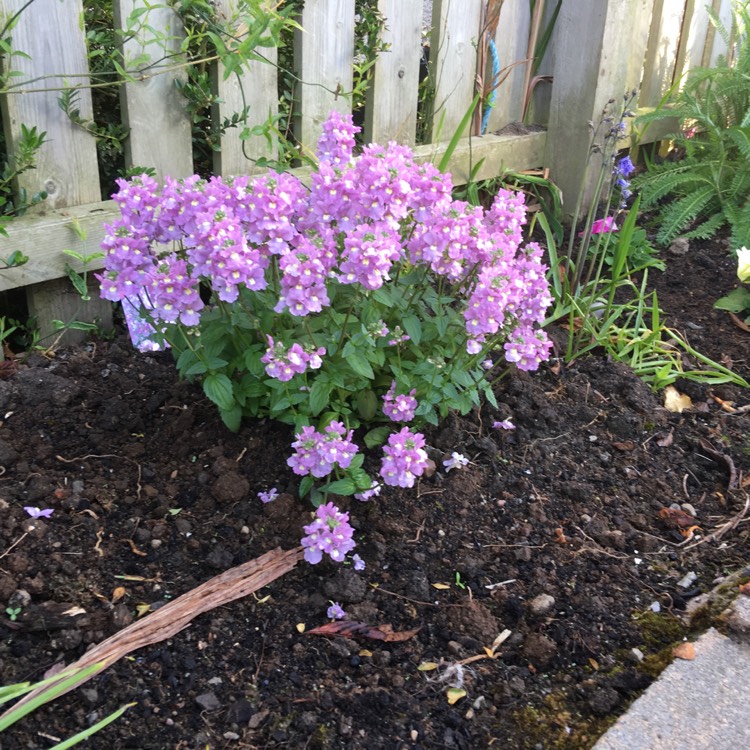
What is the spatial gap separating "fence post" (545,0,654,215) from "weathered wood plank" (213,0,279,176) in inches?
60.2

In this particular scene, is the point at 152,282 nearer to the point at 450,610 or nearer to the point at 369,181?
the point at 369,181

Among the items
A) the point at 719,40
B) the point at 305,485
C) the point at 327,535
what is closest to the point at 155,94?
the point at 305,485

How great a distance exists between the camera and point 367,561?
79.2 inches

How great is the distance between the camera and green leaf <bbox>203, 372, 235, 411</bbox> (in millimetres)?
1989

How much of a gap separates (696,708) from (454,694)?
0.49 m

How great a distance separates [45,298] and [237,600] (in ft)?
4.47

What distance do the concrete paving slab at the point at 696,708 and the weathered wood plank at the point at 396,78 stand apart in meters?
2.35

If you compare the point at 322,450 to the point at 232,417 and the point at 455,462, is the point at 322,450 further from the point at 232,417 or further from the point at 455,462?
the point at 455,462

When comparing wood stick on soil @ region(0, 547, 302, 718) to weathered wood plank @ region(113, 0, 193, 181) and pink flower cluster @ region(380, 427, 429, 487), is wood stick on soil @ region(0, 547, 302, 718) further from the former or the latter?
weathered wood plank @ region(113, 0, 193, 181)

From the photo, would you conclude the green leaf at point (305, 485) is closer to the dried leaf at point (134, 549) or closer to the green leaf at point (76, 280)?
the dried leaf at point (134, 549)

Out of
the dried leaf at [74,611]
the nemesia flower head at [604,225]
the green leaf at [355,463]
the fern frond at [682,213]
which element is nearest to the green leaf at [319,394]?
the green leaf at [355,463]

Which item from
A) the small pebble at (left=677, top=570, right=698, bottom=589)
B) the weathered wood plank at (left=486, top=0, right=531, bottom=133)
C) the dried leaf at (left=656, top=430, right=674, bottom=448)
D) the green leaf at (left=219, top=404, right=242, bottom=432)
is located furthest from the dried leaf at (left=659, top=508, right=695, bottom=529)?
the weathered wood plank at (left=486, top=0, right=531, bottom=133)

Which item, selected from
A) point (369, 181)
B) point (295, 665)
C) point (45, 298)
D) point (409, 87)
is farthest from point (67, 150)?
point (295, 665)

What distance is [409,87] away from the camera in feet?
11.2
